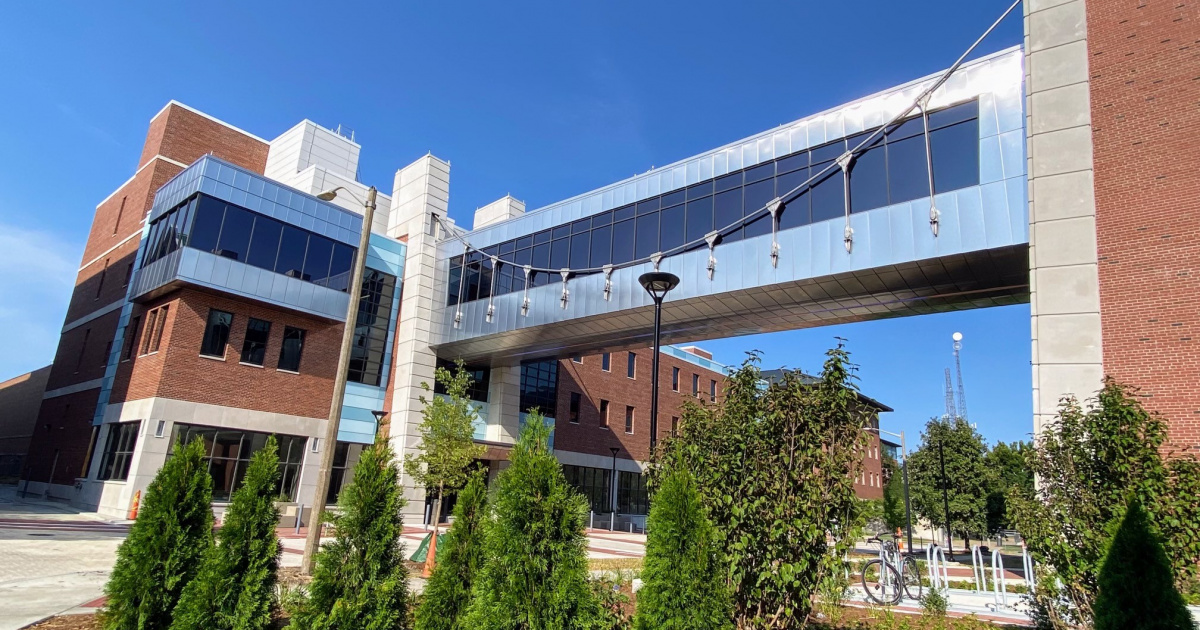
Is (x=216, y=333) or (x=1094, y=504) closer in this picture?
(x=1094, y=504)

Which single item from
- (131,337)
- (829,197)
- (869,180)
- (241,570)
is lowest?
(241,570)

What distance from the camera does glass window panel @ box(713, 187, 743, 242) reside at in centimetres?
1973

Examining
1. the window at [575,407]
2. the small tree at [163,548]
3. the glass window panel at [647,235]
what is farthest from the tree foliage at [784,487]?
the window at [575,407]

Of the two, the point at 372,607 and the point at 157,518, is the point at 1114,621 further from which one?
the point at 157,518

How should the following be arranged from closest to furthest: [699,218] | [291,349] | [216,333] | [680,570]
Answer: [680,570]
[699,218]
[216,333]
[291,349]

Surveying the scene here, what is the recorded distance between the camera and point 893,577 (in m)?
12.8

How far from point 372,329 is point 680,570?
2521 cm

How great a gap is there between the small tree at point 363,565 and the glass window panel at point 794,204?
1397cm

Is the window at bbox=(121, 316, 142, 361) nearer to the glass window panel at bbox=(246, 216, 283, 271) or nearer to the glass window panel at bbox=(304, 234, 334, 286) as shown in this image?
the glass window panel at bbox=(246, 216, 283, 271)

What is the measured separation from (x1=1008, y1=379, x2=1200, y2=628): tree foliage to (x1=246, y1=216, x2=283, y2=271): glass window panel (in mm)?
24997

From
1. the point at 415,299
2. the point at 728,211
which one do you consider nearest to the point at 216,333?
the point at 415,299

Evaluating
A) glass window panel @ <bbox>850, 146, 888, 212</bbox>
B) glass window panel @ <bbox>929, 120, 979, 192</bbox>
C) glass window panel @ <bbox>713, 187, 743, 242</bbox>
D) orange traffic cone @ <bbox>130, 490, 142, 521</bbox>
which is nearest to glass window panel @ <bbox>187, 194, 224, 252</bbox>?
Answer: orange traffic cone @ <bbox>130, 490, 142, 521</bbox>

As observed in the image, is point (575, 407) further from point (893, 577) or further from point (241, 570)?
point (241, 570)

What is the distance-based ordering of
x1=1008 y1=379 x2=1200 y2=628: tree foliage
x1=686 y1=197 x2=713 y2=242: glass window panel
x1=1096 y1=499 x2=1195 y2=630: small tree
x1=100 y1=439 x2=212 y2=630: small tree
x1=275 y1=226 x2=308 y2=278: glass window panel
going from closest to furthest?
x1=1096 y1=499 x2=1195 y2=630: small tree → x1=100 y1=439 x2=212 y2=630: small tree → x1=1008 y1=379 x2=1200 y2=628: tree foliage → x1=686 y1=197 x2=713 y2=242: glass window panel → x1=275 y1=226 x2=308 y2=278: glass window panel
